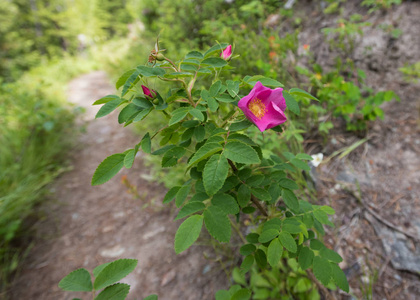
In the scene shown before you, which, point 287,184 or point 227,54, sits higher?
point 227,54

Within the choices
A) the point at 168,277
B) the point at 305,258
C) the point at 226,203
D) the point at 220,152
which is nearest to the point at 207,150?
the point at 220,152

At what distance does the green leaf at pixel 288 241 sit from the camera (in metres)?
0.73

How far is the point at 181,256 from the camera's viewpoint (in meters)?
1.60

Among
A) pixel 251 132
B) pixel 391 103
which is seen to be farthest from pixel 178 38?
pixel 391 103

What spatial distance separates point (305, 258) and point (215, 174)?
0.49 m

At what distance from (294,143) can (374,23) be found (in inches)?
62.6

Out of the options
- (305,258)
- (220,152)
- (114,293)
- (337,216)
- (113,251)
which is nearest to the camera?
(114,293)

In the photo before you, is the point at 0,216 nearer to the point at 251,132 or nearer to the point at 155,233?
the point at 155,233

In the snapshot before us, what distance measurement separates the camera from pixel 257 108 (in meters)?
0.73

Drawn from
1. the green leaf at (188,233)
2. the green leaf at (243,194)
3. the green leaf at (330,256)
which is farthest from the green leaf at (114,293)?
the green leaf at (330,256)

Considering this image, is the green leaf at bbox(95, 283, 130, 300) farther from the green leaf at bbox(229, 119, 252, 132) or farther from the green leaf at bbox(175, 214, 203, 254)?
the green leaf at bbox(229, 119, 252, 132)

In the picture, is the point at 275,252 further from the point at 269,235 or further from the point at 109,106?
the point at 109,106

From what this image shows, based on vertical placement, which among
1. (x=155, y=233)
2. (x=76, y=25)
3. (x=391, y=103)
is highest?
(x=76, y=25)

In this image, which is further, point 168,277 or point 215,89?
point 168,277
